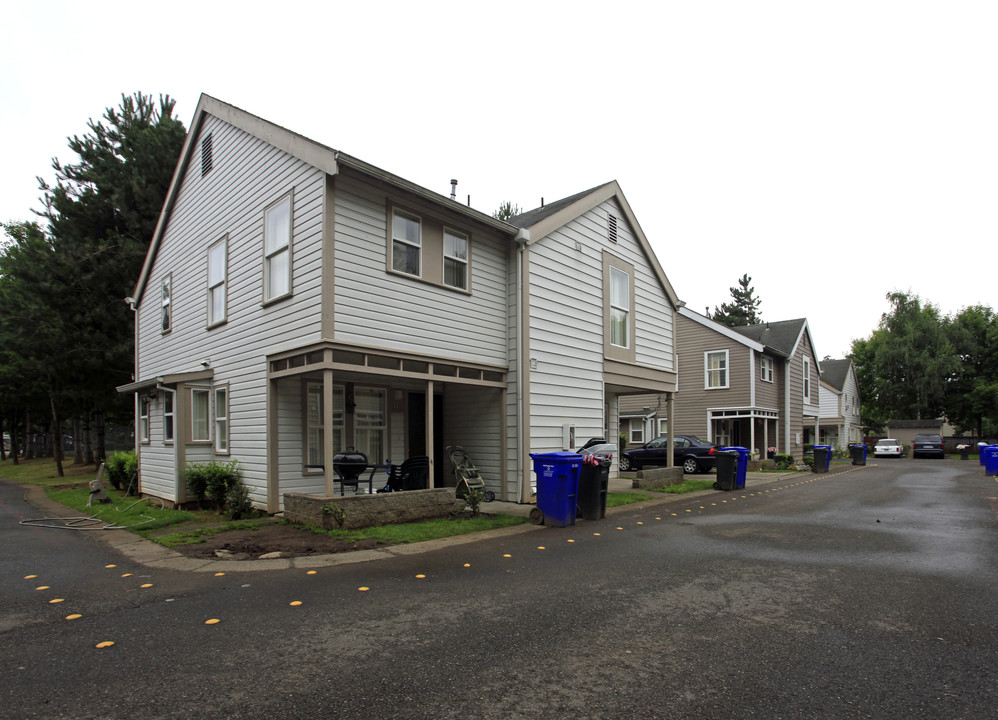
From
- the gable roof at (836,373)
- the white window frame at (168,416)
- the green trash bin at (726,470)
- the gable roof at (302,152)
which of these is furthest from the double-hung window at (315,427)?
the gable roof at (836,373)

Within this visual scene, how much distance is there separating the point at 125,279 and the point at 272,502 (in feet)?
52.7

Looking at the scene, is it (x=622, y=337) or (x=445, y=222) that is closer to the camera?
(x=445, y=222)

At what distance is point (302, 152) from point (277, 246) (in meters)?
1.87

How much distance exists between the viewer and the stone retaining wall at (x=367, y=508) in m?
9.32

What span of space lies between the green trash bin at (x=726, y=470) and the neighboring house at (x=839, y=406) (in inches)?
1464

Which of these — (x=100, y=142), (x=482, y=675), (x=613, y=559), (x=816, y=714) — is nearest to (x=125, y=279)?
(x=100, y=142)

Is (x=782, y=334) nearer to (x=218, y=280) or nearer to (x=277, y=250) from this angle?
(x=218, y=280)

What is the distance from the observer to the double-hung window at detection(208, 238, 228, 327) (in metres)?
13.4

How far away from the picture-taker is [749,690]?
12.4 feet

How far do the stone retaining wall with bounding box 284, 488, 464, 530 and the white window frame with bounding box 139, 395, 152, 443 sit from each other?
7.48 metres

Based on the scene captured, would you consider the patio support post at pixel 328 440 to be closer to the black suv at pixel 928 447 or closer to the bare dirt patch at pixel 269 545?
the bare dirt patch at pixel 269 545

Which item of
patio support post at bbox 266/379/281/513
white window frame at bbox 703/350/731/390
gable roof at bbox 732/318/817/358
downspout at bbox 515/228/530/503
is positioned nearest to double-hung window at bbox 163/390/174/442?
patio support post at bbox 266/379/281/513

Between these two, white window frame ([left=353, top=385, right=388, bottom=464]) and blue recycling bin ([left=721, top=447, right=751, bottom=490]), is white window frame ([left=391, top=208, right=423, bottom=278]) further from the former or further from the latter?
blue recycling bin ([left=721, top=447, right=751, bottom=490])

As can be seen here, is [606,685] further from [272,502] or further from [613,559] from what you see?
[272,502]
